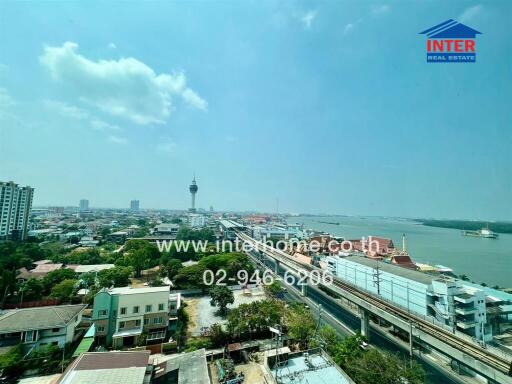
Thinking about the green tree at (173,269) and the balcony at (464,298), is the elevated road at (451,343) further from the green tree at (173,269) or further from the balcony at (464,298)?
the green tree at (173,269)

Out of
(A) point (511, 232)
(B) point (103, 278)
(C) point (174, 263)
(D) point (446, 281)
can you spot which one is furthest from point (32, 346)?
(A) point (511, 232)

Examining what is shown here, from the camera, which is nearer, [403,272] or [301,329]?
[301,329]

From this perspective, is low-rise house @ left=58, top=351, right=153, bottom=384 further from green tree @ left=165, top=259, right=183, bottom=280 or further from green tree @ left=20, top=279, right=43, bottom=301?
green tree @ left=165, top=259, right=183, bottom=280

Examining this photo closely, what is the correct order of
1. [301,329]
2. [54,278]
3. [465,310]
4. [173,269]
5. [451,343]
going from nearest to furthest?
[451,343] → [301,329] → [465,310] → [54,278] → [173,269]

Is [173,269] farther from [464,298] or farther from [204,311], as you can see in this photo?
[464,298]

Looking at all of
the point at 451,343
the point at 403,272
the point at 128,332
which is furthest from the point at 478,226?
the point at 128,332

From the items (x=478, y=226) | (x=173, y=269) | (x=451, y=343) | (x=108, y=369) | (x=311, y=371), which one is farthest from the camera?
(x=478, y=226)
